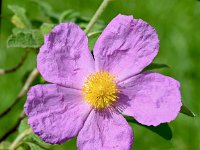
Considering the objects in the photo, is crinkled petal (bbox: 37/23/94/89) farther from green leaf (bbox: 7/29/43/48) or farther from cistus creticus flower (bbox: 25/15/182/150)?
green leaf (bbox: 7/29/43/48)

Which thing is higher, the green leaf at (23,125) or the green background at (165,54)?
the green leaf at (23,125)

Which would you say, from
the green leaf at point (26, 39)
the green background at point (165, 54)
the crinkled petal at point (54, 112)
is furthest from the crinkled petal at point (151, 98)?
the green background at point (165, 54)

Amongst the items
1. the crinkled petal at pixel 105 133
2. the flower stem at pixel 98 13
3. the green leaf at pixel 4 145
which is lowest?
Answer: the green leaf at pixel 4 145

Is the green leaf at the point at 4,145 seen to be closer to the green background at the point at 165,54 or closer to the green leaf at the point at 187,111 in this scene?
the green leaf at the point at 187,111

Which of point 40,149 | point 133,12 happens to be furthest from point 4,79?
point 40,149

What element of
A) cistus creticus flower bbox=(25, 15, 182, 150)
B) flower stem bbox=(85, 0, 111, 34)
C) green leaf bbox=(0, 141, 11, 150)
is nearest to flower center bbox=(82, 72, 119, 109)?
cistus creticus flower bbox=(25, 15, 182, 150)

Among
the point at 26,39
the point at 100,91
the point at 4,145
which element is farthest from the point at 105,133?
the point at 4,145

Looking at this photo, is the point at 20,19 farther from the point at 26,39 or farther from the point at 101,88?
the point at 101,88

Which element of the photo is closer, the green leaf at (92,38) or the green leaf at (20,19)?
the green leaf at (92,38)
